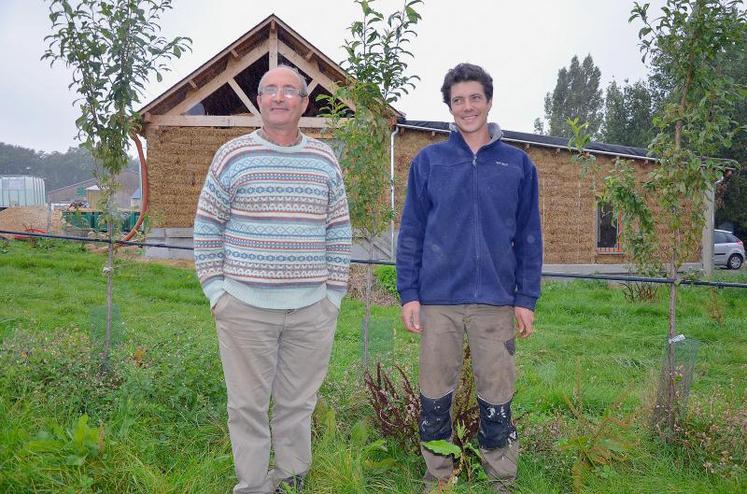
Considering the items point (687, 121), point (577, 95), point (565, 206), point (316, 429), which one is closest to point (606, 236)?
point (565, 206)

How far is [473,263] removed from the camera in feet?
9.66

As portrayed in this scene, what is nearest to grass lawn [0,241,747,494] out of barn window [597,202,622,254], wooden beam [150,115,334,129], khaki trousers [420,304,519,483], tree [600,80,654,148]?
khaki trousers [420,304,519,483]

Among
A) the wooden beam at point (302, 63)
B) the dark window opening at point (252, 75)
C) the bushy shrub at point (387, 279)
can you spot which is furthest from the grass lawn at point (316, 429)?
the dark window opening at point (252, 75)

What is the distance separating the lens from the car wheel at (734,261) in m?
23.7

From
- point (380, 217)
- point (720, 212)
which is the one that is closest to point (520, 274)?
point (380, 217)

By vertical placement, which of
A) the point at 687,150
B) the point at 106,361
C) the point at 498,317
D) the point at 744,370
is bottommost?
the point at 744,370

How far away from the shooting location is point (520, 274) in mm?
3023

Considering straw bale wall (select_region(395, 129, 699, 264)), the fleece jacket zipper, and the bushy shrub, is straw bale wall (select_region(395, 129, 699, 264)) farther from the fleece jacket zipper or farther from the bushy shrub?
the fleece jacket zipper

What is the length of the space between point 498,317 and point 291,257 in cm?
103

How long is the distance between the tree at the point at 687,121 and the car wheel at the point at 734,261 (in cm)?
2277

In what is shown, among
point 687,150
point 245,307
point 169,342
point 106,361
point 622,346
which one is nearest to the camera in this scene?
point 245,307

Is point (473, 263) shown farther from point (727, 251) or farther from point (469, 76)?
point (727, 251)

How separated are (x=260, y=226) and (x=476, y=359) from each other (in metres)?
1.22

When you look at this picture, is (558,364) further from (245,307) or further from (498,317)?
(245,307)
